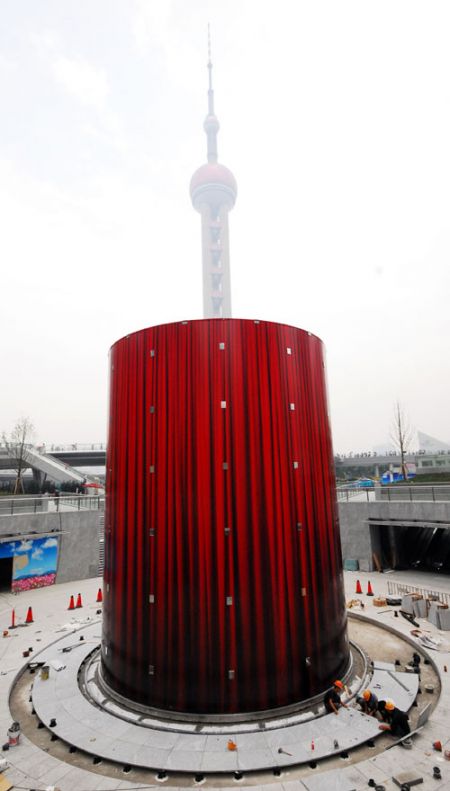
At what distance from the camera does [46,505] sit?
24.6 meters

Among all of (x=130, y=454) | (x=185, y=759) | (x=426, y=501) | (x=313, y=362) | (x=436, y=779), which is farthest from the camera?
(x=426, y=501)

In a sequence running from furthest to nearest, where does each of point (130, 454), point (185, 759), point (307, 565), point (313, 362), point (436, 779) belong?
point (313, 362) < point (130, 454) < point (307, 565) < point (185, 759) < point (436, 779)

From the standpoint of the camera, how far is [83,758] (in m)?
8.76

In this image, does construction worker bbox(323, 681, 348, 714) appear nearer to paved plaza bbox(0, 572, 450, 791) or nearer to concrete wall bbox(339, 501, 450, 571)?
paved plaza bbox(0, 572, 450, 791)

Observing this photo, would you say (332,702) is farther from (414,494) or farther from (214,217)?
(214,217)

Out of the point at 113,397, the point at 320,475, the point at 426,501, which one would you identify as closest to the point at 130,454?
the point at 113,397

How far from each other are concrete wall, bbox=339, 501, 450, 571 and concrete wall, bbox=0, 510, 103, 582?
15953mm

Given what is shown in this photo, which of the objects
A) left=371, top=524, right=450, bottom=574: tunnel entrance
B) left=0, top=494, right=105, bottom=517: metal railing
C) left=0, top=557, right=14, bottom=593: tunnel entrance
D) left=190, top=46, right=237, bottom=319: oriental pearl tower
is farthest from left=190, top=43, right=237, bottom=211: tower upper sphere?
left=0, top=557, right=14, bottom=593: tunnel entrance

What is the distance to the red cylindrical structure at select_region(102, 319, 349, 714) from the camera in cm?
973

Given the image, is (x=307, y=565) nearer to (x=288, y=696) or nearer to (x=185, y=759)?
(x=288, y=696)

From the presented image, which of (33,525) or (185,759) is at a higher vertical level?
(33,525)

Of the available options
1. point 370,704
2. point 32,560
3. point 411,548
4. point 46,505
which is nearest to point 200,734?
point 370,704

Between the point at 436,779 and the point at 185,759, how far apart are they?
16.1 feet

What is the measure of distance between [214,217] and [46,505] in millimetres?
157870
